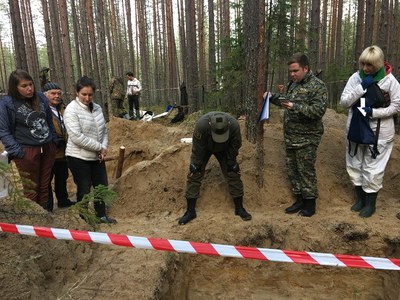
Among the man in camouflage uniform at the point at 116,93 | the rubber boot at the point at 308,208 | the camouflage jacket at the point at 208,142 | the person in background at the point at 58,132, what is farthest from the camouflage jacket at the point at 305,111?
the man in camouflage uniform at the point at 116,93

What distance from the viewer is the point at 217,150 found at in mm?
3906

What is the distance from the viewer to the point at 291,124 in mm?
3986

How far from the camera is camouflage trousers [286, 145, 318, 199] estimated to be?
13.0 ft

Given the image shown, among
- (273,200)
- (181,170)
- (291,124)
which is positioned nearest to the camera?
(291,124)

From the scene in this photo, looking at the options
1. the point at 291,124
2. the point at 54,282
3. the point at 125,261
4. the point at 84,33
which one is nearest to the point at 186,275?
the point at 125,261

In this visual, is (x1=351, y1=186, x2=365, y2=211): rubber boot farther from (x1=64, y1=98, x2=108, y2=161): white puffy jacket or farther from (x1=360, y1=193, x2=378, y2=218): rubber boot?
(x1=64, y1=98, x2=108, y2=161): white puffy jacket

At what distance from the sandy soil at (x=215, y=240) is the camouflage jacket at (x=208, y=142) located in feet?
2.78

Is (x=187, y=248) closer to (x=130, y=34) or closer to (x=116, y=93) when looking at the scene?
(x=116, y=93)

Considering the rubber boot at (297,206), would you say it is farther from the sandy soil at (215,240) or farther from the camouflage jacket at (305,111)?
the camouflage jacket at (305,111)

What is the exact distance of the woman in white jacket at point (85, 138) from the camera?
3686mm

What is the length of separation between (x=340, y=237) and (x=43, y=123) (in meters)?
3.88

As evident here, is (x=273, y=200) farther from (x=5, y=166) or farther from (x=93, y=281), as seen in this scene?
(x=5, y=166)

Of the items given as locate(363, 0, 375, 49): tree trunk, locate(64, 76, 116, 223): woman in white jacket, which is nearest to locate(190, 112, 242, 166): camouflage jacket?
locate(64, 76, 116, 223): woman in white jacket

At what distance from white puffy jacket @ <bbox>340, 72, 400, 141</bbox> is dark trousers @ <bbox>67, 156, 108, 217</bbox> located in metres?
3.33
